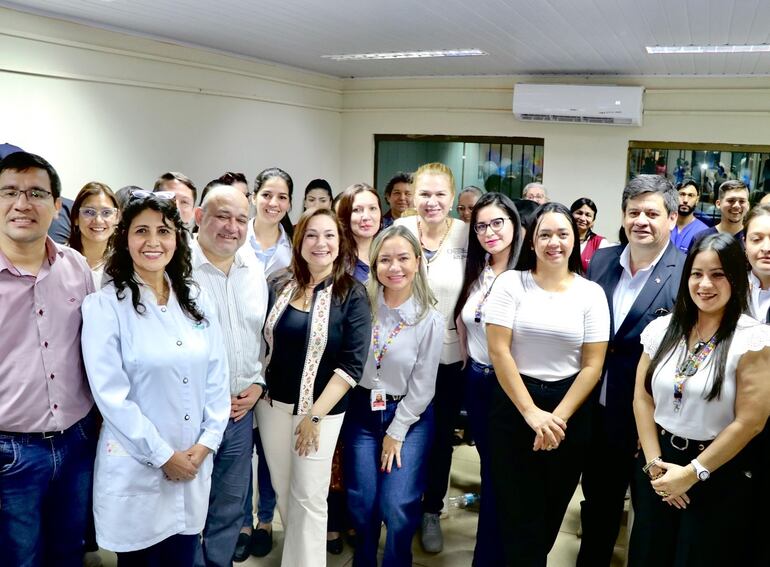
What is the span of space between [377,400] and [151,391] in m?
0.96

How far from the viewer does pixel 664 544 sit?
217cm

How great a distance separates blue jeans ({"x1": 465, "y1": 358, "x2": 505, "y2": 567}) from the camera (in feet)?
8.74

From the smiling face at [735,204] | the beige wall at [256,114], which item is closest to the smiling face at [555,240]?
the smiling face at [735,204]

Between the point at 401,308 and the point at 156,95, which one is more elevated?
the point at 156,95

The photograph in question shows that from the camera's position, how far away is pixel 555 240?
2408 millimetres

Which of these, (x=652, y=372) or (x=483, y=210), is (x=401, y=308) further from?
(x=652, y=372)

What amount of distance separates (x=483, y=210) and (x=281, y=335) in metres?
1.12

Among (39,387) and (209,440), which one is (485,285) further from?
(39,387)

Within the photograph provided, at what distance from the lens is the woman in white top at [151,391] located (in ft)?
6.33

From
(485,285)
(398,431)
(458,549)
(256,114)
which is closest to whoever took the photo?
(398,431)

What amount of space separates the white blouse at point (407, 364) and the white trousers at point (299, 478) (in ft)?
0.83

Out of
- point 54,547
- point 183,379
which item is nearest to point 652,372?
point 183,379

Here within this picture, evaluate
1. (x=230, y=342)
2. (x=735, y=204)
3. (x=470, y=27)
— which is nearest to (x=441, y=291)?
(x=230, y=342)

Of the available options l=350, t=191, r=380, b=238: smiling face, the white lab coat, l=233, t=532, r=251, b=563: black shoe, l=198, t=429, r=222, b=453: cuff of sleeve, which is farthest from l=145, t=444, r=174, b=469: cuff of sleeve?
l=350, t=191, r=380, b=238: smiling face
